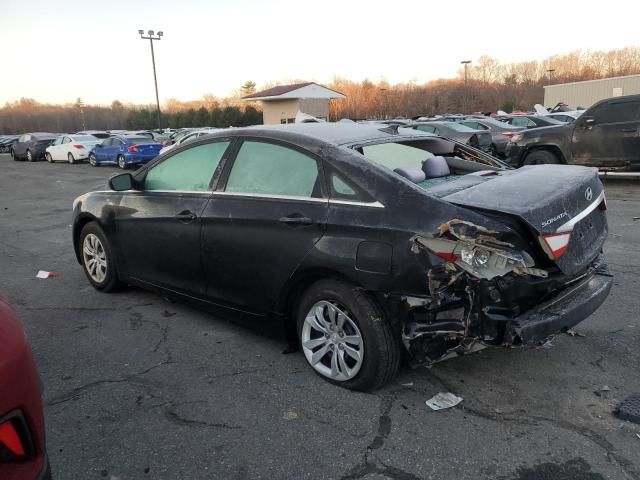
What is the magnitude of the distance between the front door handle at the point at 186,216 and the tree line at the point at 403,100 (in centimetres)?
5525

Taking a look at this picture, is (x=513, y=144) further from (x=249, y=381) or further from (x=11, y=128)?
(x=11, y=128)

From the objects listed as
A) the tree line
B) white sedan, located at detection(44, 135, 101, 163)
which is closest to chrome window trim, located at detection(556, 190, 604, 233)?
white sedan, located at detection(44, 135, 101, 163)

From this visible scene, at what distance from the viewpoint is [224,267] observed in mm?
3943

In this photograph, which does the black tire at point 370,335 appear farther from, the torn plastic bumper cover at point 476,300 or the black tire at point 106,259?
the black tire at point 106,259

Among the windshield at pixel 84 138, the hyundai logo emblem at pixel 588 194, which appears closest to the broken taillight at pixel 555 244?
the hyundai logo emblem at pixel 588 194

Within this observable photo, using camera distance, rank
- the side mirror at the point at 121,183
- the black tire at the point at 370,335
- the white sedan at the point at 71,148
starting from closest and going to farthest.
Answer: the black tire at the point at 370,335 → the side mirror at the point at 121,183 → the white sedan at the point at 71,148

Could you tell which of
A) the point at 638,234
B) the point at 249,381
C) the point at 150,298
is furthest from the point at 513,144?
the point at 249,381

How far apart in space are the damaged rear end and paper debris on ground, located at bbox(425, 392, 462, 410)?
12.6 inches

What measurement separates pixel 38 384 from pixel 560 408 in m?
2.73

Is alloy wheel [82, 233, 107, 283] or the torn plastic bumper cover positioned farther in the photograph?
alloy wheel [82, 233, 107, 283]

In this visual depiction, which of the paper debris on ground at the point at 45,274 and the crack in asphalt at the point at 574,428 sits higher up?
the paper debris on ground at the point at 45,274

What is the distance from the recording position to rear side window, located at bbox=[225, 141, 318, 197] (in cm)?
358

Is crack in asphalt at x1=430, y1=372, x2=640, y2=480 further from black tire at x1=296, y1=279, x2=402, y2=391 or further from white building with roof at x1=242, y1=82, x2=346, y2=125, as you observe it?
white building with roof at x1=242, y1=82, x2=346, y2=125

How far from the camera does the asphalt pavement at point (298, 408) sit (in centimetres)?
269
